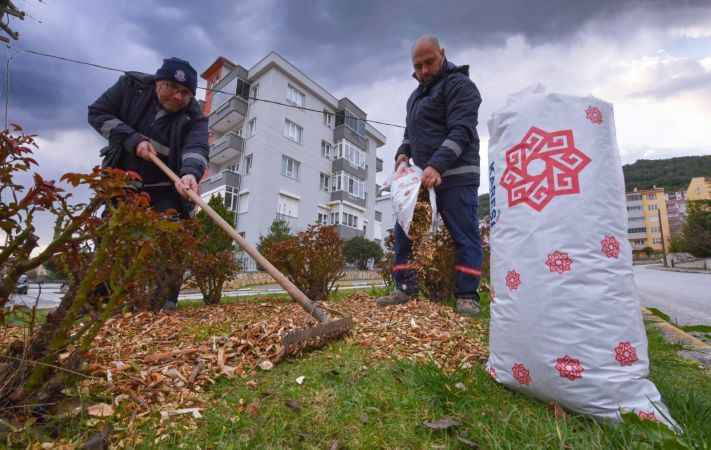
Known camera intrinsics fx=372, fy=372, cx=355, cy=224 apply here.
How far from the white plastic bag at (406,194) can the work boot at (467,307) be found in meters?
0.68

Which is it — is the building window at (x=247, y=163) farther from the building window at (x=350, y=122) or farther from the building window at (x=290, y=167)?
the building window at (x=350, y=122)

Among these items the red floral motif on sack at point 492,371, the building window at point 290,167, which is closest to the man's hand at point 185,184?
the red floral motif on sack at point 492,371

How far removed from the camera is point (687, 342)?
3.10m

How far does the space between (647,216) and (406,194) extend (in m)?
105

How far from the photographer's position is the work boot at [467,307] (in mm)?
3152

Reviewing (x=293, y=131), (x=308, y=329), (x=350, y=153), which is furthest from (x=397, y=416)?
(x=350, y=153)

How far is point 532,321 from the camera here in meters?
1.49

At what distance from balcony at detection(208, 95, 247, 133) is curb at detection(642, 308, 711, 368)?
26.7 metres

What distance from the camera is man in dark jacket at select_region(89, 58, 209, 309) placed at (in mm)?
3395

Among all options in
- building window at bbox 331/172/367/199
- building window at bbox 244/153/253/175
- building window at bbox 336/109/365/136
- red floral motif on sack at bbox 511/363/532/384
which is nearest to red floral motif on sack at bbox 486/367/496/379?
red floral motif on sack at bbox 511/363/532/384

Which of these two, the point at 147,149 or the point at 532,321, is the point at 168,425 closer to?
the point at 532,321

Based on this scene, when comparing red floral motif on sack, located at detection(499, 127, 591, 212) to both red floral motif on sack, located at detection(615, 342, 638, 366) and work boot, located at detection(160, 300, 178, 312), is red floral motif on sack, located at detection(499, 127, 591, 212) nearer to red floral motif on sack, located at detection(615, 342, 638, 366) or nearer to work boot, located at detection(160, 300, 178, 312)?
red floral motif on sack, located at detection(615, 342, 638, 366)

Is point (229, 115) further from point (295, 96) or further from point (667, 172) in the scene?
point (667, 172)

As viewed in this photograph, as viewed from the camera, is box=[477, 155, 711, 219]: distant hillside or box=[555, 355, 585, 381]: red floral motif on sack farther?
box=[477, 155, 711, 219]: distant hillside
